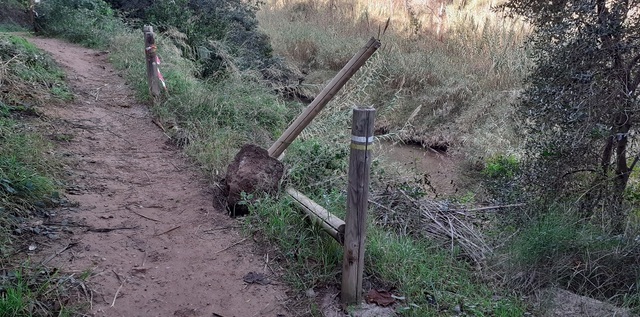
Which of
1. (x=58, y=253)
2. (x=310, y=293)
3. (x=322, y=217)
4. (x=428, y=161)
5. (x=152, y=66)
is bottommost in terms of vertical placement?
(x=428, y=161)

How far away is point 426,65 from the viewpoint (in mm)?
13055

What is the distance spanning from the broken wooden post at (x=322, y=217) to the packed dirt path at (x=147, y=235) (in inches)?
21.1

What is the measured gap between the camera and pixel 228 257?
13.5 feet

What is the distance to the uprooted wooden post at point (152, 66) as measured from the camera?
7.67 m

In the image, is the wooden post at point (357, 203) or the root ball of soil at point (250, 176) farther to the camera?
the root ball of soil at point (250, 176)

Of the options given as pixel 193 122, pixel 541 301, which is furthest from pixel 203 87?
pixel 541 301

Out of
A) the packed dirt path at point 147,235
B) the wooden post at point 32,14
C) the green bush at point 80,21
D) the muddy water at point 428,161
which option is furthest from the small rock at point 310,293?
the wooden post at point 32,14

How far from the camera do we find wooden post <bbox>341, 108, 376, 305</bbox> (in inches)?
127

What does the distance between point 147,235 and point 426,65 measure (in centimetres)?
1013

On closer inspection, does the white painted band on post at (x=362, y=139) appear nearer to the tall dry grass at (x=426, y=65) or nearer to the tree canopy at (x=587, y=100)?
the tree canopy at (x=587, y=100)

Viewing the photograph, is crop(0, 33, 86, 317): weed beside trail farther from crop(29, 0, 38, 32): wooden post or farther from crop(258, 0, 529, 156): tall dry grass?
crop(29, 0, 38, 32): wooden post

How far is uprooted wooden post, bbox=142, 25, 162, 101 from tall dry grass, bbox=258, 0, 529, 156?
2506 mm

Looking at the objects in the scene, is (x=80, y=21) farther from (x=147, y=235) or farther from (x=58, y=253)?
(x=58, y=253)

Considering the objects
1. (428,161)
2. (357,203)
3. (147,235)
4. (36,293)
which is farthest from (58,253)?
(428,161)
